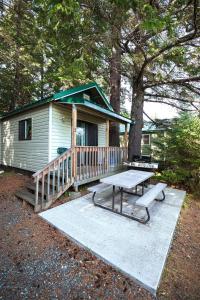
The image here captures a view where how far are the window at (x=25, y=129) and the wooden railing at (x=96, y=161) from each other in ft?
8.93

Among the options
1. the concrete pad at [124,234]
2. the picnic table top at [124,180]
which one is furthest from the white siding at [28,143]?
the picnic table top at [124,180]

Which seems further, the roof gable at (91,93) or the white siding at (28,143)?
the white siding at (28,143)

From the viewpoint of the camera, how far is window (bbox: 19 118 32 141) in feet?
25.6

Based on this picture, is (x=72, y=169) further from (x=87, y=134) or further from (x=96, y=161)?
(x=87, y=134)

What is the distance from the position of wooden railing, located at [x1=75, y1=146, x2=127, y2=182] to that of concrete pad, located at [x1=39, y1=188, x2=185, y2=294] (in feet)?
4.62

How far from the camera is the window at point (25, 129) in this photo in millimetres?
7816

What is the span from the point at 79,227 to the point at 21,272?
4.14 feet

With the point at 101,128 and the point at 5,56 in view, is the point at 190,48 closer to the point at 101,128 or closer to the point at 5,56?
→ the point at 101,128

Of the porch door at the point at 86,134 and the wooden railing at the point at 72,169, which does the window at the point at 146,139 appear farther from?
the porch door at the point at 86,134

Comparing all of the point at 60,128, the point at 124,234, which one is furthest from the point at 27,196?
the point at 60,128

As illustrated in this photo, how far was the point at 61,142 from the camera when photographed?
23.3ft

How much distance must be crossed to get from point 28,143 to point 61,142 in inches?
72.0

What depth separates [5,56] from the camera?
700 cm

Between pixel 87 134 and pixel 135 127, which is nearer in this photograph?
pixel 87 134
